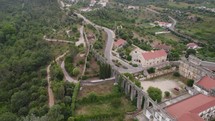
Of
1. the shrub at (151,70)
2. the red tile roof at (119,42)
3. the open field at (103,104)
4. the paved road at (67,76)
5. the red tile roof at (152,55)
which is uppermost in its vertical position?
→ the red tile roof at (152,55)

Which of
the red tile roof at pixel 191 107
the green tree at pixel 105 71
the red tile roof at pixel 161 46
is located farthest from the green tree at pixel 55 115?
the red tile roof at pixel 161 46

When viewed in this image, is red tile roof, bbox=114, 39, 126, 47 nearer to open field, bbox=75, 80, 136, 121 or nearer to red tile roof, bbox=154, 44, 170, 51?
red tile roof, bbox=154, 44, 170, 51

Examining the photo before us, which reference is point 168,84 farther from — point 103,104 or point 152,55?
point 103,104

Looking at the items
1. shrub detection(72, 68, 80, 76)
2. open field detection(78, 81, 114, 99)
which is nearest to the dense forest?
shrub detection(72, 68, 80, 76)

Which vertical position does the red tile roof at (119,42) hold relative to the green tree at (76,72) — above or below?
above

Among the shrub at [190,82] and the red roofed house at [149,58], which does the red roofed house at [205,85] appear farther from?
the red roofed house at [149,58]

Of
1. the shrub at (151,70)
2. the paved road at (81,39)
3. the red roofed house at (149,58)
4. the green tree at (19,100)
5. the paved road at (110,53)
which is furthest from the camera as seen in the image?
the paved road at (81,39)
